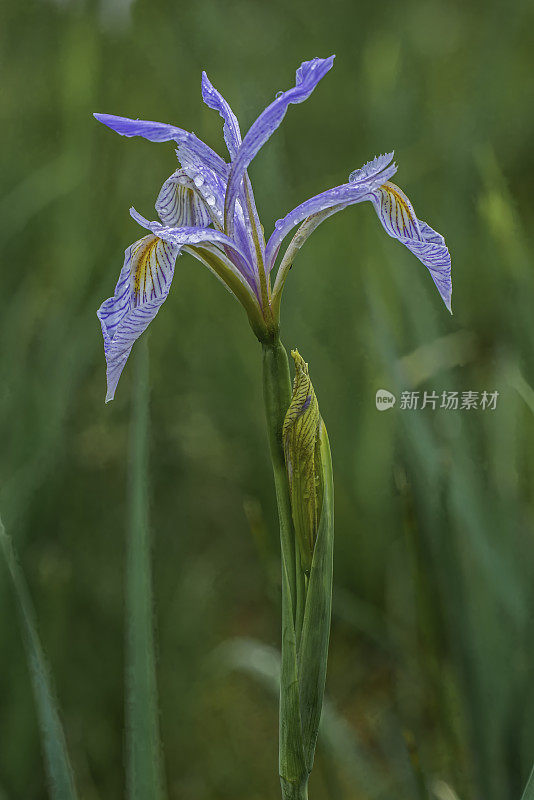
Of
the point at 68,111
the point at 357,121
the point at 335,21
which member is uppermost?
the point at 335,21

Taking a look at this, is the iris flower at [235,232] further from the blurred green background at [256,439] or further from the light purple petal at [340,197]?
the blurred green background at [256,439]

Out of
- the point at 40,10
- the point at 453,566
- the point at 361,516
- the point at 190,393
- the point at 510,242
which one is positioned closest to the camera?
the point at 453,566

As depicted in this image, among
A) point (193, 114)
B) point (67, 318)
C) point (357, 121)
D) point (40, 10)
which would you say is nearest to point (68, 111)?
point (67, 318)

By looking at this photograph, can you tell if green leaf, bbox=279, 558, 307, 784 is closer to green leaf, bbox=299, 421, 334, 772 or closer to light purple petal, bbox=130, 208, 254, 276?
green leaf, bbox=299, 421, 334, 772

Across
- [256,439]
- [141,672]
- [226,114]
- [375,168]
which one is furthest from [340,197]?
A: [256,439]

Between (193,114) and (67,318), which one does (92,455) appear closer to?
(67,318)

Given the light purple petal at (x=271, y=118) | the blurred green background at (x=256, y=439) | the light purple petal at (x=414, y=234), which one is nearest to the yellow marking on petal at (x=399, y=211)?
the light purple petal at (x=414, y=234)
